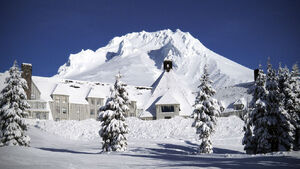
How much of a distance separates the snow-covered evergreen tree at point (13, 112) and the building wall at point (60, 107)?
27.3m

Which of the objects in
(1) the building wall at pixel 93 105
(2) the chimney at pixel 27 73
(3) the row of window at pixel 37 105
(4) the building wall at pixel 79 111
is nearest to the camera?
(3) the row of window at pixel 37 105

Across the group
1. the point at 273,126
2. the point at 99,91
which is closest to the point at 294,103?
Result: the point at 273,126

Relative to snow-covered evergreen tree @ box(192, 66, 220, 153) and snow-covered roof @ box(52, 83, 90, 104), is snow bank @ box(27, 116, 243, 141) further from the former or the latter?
snow-covered evergreen tree @ box(192, 66, 220, 153)

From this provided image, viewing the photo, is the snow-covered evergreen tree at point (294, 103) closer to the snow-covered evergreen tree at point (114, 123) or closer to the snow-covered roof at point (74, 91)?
the snow-covered evergreen tree at point (114, 123)

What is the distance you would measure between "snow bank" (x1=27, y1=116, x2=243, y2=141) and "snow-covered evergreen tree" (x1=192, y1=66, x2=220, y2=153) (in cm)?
1173

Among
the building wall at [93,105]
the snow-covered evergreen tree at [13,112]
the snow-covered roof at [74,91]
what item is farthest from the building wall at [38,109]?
the snow-covered evergreen tree at [13,112]

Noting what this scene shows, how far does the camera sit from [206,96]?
3712 centimetres

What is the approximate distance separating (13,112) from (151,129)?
2443 cm

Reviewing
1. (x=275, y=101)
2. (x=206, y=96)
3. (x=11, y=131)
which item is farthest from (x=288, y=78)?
(x=11, y=131)

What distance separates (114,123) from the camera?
106 feet

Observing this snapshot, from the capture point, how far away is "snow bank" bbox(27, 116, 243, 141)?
49312mm

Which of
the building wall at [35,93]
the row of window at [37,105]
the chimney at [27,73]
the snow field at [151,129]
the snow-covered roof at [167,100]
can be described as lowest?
the snow field at [151,129]

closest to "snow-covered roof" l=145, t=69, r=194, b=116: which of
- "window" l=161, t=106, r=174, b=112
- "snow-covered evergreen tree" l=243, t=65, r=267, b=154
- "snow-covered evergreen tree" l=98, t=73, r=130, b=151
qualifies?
"window" l=161, t=106, r=174, b=112

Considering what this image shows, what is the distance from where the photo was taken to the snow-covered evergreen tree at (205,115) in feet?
119
